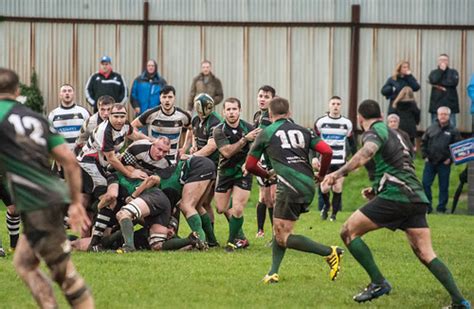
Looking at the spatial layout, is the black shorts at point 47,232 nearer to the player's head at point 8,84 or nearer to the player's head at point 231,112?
the player's head at point 8,84

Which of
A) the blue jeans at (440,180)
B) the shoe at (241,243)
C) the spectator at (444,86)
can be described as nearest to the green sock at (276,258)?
the shoe at (241,243)

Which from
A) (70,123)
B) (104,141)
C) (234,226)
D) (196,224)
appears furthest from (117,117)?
(70,123)

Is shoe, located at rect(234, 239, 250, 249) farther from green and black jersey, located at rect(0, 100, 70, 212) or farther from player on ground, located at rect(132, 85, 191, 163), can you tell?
green and black jersey, located at rect(0, 100, 70, 212)

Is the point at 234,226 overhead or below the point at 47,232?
below

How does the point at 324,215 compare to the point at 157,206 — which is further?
the point at 324,215

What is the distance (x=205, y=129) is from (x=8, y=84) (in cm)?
799

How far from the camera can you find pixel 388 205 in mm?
12055

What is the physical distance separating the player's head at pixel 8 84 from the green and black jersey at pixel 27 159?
0.84ft

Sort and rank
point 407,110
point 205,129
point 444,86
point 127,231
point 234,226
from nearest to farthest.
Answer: point 127,231 < point 234,226 < point 205,129 < point 407,110 < point 444,86

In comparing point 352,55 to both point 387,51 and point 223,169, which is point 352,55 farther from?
point 223,169

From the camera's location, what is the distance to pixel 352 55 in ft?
97.5

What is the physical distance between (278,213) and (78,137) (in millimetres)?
5942

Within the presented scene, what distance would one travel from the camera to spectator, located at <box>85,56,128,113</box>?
27141 millimetres

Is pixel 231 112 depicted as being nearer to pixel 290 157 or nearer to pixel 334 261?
pixel 290 157
